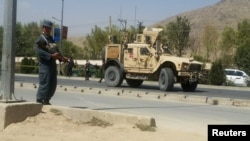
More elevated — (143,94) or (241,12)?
(241,12)

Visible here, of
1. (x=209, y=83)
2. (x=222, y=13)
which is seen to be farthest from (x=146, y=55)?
(x=222, y=13)

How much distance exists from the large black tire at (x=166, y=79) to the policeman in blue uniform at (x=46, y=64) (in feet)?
42.0

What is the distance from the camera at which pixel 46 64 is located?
344 inches

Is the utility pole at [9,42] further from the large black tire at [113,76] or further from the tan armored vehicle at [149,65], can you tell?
the large black tire at [113,76]

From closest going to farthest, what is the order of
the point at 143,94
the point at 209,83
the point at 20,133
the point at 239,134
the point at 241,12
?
1. the point at 239,134
2. the point at 20,133
3. the point at 143,94
4. the point at 209,83
5. the point at 241,12

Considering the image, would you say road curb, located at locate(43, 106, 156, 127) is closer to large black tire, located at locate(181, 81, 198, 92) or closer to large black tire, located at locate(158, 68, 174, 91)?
large black tire, located at locate(158, 68, 174, 91)

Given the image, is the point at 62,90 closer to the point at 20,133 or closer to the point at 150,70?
the point at 150,70

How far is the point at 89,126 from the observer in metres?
7.52

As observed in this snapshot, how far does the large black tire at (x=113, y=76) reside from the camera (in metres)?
23.5

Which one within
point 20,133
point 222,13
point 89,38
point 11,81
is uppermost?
point 222,13

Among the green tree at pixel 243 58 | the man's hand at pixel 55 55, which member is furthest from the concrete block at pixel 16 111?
the green tree at pixel 243 58

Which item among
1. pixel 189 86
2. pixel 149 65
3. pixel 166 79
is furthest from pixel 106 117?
pixel 189 86

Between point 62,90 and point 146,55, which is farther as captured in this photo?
point 146,55

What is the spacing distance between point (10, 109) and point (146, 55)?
1562 centimetres
